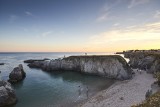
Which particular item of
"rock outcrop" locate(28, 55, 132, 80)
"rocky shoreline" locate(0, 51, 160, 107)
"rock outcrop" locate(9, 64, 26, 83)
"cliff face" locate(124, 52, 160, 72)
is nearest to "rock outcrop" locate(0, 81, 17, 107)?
"rocky shoreline" locate(0, 51, 160, 107)

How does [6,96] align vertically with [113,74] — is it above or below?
below

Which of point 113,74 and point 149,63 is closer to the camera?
point 113,74

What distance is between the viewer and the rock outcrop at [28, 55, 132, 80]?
5725 cm

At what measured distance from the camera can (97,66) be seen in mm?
67438

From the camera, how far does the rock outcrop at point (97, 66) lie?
57.2 meters

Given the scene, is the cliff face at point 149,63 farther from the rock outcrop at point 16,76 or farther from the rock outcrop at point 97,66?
the rock outcrop at point 16,76

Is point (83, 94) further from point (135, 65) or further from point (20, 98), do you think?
point (135, 65)

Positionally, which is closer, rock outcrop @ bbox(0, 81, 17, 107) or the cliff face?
rock outcrop @ bbox(0, 81, 17, 107)

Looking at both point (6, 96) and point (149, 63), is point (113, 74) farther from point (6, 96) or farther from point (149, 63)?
point (6, 96)

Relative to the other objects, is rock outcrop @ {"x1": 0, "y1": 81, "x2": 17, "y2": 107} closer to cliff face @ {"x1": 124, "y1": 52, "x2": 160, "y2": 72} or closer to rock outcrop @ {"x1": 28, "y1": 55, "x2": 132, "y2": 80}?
rock outcrop @ {"x1": 28, "y1": 55, "x2": 132, "y2": 80}

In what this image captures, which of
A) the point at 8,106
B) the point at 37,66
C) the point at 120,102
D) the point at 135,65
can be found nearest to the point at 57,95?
the point at 8,106

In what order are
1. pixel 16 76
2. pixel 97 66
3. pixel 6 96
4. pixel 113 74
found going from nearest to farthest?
pixel 6 96, pixel 113 74, pixel 16 76, pixel 97 66

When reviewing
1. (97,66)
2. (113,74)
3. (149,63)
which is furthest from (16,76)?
(149,63)

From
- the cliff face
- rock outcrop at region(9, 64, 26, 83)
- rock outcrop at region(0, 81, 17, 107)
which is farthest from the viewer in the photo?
rock outcrop at region(9, 64, 26, 83)
